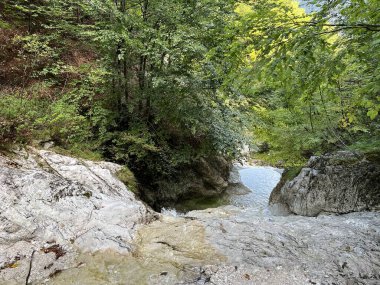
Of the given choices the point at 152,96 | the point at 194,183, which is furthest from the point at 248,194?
the point at 152,96

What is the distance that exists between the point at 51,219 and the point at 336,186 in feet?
17.2

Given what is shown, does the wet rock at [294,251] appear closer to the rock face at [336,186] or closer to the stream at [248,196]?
the rock face at [336,186]

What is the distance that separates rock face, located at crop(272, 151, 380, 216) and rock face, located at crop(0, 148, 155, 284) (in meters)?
3.74

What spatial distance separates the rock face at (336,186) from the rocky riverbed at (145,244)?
98 centimetres

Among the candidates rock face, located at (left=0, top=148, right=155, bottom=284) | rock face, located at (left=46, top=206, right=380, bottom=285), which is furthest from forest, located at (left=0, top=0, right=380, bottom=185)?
rock face, located at (left=46, top=206, right=380, bottom=285)

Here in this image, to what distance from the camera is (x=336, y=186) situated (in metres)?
5.81

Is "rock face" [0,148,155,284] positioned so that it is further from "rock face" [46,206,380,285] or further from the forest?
the forest

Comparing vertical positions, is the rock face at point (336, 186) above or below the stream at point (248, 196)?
above

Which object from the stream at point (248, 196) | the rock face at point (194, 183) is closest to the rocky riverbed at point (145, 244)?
the stream at point (248, 196)

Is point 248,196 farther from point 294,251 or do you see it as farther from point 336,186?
point 294,251

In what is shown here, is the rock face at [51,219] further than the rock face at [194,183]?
No

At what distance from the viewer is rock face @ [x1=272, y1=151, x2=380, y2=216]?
5.30 m

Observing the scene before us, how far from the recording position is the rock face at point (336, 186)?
530 centimetres

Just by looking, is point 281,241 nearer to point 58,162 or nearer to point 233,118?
point 58,162
